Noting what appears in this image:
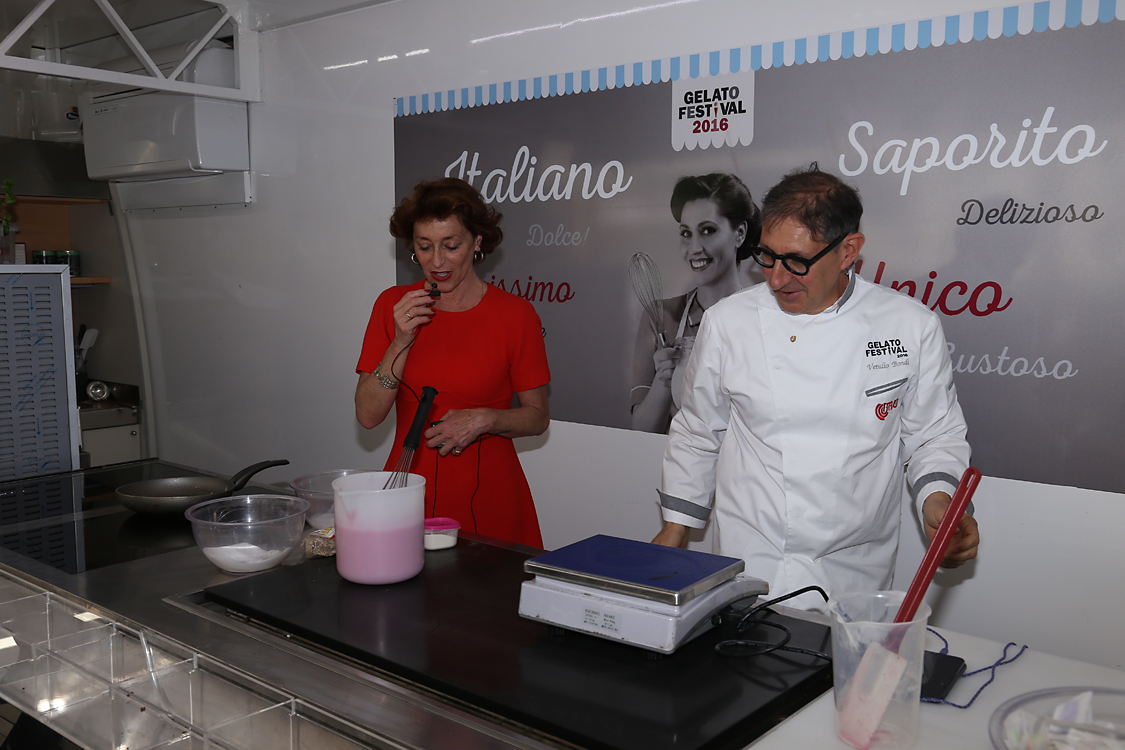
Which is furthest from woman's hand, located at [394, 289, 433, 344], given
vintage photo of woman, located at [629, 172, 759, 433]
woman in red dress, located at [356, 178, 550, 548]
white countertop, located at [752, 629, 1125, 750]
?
white countertop, located at [752, 629, 1125, 750]

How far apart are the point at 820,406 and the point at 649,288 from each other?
3.29ft

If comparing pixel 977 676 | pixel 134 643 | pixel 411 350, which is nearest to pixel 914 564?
pixel 977 676

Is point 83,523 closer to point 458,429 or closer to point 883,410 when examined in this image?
point 458,429

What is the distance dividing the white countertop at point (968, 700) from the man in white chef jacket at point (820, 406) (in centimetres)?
43

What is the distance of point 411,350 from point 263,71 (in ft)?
6.78

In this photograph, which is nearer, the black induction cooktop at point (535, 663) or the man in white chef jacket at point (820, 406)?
the black induction cooktop at point (535, 663)

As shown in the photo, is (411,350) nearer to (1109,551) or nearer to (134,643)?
(134,643)

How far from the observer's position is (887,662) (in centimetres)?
86

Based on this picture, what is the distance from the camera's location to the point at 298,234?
137 inches

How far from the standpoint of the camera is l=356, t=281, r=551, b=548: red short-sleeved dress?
203cm

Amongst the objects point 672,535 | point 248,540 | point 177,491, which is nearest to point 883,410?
point 672,535

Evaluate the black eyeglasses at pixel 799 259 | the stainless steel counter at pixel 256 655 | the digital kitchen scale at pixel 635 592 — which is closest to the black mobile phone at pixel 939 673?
the digital kitchen scale at pixel 635 592

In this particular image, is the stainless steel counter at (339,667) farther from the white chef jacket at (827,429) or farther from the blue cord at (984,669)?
the white chef jacket at (827,429)

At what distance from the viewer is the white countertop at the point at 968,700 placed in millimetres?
901
